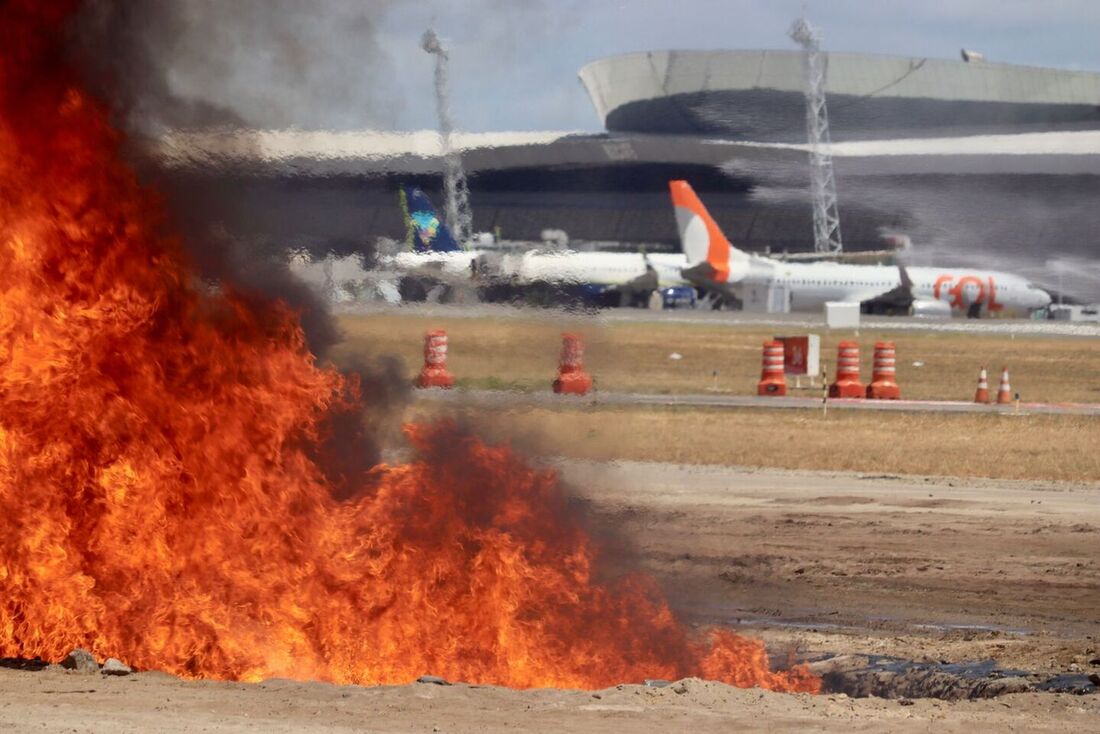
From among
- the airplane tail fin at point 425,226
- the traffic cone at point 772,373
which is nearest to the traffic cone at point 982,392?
the traffic cone at point 772,373

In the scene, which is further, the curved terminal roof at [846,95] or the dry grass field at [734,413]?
the curved terminal roof at [846,95]

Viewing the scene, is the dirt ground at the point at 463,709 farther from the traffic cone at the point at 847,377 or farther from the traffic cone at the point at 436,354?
the traffic cone at the point at 847,377

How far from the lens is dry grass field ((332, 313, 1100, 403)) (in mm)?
16219

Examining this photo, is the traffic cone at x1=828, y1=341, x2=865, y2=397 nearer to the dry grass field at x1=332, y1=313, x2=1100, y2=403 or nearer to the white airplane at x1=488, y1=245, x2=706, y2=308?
the dry grass field at x1=332, y1=313, x2=1100, y2=403

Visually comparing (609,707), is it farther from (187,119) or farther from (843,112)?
(843,112)

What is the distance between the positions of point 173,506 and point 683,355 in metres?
36.6

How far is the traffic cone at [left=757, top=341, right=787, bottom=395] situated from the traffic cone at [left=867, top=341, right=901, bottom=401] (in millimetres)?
1812

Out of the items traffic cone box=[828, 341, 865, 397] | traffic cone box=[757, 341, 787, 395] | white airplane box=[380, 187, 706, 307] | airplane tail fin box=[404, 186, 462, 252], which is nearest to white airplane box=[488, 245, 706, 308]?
white airplane box=[380, 187, 706, 307]

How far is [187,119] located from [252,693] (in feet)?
13.1

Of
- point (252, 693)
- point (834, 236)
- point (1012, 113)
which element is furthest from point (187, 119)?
point (834, 236)

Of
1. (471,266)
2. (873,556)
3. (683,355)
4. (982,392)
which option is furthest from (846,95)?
(873,556)

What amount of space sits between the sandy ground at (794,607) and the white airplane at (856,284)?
49891 millimetres

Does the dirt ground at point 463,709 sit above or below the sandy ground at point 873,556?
above

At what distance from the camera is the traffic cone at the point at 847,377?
34.5 metres
